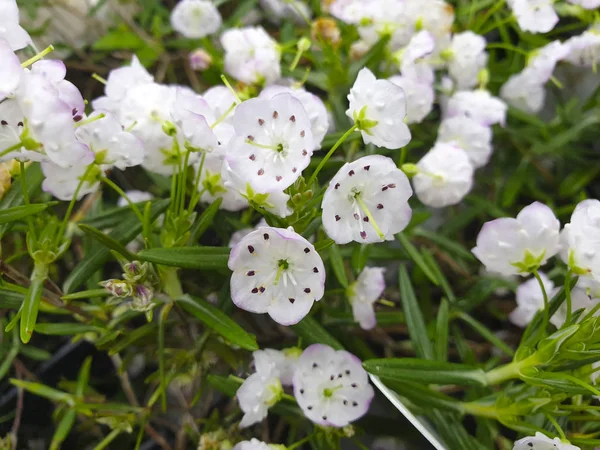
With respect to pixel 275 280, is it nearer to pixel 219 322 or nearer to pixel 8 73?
pixel 219 322

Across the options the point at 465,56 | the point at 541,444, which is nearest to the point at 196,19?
the point at 465,56

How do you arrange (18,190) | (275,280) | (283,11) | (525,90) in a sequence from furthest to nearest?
(283,11) → (525,90) → (18,190) → (275,280)

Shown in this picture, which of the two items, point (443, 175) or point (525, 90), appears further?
point (525, 90)

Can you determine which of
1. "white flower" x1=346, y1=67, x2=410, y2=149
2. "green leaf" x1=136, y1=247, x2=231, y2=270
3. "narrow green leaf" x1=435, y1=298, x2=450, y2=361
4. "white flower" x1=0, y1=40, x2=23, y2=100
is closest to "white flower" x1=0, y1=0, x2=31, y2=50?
"white flower" x1=0, y1=40, x2=23, y2=100

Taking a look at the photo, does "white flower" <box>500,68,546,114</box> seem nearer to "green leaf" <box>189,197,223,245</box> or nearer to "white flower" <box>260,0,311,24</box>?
"white flower" <box>260,0,311,24</box>

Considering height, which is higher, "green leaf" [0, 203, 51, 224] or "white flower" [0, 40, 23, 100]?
"white flower" [0, 40, 23, 100]

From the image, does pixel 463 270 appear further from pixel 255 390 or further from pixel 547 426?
pixel 255 390

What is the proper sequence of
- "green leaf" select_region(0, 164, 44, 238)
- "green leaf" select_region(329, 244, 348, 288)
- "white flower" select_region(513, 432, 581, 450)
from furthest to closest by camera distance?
"green leaf" select_region(329, 244, 348, 288)
"green leaf" select_region(0, 164, 44, 238)
"white flower" select_region(513, 432, 581, 450)

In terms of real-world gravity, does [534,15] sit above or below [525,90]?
above
